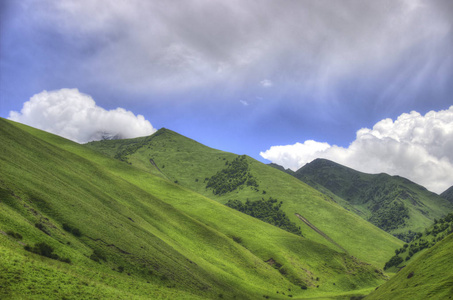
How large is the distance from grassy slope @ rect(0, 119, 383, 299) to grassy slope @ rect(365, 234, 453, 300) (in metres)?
36.6

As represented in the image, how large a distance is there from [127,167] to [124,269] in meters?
131

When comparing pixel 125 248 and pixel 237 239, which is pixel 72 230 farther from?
pixel 237 239

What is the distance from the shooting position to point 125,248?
49.8 meters

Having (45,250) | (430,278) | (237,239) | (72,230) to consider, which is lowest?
(237,239)

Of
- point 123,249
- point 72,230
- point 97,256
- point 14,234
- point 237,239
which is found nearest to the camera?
point 14,234

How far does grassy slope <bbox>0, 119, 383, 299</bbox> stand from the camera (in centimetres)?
3222

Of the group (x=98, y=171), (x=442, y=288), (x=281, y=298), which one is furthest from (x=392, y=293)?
(x=98, y=171)

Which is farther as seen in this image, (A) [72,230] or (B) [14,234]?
(A) [72,230]

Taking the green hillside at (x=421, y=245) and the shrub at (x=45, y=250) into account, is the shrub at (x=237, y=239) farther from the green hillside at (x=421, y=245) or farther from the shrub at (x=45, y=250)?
the green hillside at (x=421, y=245)

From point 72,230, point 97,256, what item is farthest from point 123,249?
point 72,230

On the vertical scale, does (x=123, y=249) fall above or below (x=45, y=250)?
below

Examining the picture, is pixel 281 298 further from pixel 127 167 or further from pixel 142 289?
pixel 127 167

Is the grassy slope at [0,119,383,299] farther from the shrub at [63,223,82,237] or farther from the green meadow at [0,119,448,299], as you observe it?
A: the shrub at [63,223,82,237]

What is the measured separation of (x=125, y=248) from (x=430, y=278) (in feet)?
174
